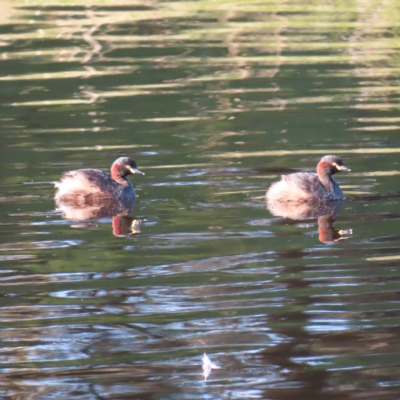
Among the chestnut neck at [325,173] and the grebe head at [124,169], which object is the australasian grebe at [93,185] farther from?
the chestnut neck at [325,173]

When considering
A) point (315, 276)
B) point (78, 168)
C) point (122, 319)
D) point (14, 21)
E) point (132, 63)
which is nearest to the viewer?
point (122, 319)

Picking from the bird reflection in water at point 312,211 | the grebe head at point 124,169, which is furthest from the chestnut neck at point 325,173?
the grebe head at point 124,169

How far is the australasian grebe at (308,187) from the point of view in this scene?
33.9ft

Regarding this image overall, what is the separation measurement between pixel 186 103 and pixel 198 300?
8.94 meters

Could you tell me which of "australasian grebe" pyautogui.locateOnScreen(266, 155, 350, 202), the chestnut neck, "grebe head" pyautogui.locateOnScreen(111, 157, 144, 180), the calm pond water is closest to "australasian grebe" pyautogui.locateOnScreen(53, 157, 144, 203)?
"grebe head" pyautogui.locateOnScreen(111, 157, 144, 180)

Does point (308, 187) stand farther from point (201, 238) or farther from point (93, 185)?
point (93, 185)

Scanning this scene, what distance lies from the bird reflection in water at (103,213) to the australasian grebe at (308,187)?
1.45 meters

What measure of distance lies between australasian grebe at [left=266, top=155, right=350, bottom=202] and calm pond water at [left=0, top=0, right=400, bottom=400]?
0.21 metres

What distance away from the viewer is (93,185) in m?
10.8

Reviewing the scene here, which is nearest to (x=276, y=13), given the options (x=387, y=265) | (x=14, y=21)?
(x=14, y=21)

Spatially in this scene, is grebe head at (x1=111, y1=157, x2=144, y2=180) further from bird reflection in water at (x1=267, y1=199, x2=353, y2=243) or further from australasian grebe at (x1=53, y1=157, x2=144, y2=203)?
bird reflection in water at (x1=267, y1=199, x2=353, y2=243)

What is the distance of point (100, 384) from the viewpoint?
19.7 ft

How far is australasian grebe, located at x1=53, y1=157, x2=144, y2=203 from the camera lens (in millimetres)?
10656

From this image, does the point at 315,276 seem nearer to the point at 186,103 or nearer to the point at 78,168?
the point at 78,168
